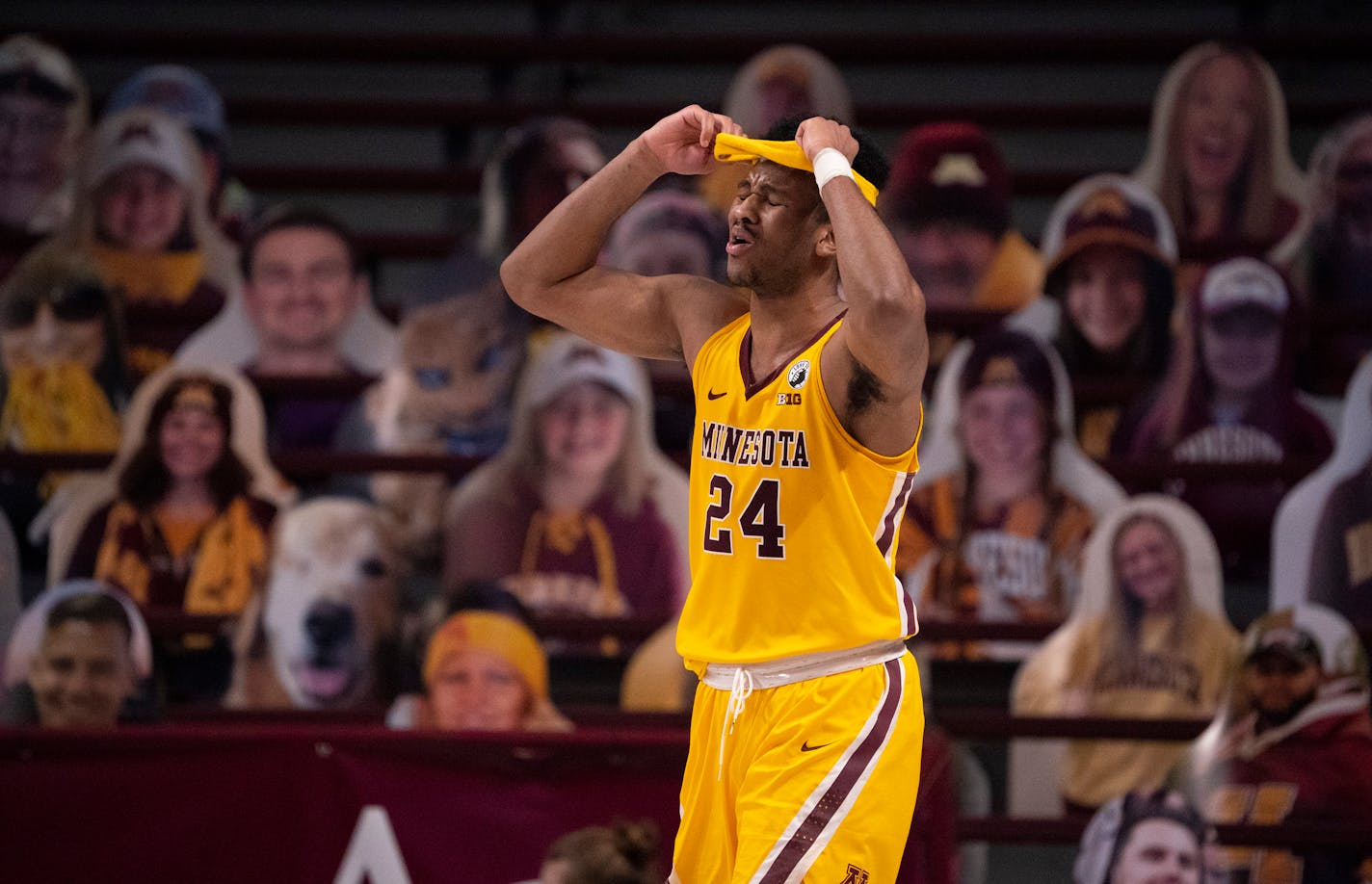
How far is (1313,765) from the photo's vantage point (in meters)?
4.81

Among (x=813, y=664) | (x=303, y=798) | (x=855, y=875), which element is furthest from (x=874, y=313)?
(x=303, y=798)

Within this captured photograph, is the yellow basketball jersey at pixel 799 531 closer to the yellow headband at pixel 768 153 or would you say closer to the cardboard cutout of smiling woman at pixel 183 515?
the yellow headband at pixel 768 153

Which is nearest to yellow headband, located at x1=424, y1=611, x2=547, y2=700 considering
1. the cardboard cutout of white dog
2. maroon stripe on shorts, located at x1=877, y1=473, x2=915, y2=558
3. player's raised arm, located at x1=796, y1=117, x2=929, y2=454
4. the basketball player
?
the cardboard cutout of white dog

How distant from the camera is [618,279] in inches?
133

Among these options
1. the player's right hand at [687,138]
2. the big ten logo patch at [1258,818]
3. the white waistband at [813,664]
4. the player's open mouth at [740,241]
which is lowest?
the big ten logo patch at [1258,818]

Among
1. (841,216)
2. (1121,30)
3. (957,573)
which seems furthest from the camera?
(1121,30)

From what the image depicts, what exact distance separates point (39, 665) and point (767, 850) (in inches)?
115

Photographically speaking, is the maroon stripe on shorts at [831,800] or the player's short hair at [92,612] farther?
the player's short hair at [92,612]

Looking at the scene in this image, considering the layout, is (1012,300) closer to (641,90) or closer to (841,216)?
(641,90)

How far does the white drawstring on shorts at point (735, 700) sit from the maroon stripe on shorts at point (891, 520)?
316mm

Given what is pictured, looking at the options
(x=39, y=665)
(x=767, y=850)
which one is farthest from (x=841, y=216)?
(x=39, y=665)

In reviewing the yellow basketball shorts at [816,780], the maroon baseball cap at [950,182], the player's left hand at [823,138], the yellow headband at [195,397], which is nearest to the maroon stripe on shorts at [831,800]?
the yellow basketball shorts at [816,780]

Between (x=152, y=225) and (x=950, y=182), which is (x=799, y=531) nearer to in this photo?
(x=950, y=182)

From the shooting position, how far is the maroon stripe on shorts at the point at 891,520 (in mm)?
2965
